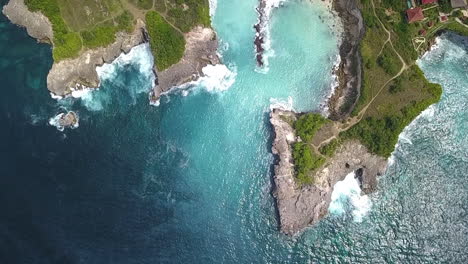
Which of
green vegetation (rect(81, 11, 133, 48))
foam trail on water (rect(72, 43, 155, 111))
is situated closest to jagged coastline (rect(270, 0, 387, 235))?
foam trail on water (rect(72, 43, 155, 111))

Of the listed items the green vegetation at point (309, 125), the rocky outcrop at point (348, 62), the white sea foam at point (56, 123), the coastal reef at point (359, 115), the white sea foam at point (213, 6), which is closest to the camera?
the coastal reef at point (359, 115)

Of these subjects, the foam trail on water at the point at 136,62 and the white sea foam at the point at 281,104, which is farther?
the white sea foam at the point at 281,104

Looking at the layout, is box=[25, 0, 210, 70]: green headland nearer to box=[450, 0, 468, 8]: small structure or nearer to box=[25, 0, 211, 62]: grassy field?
box=[25, 0, 211, 62]: grassy field

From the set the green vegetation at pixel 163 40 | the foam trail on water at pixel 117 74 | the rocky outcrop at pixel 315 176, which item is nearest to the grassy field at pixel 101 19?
the green vegetation at pixel 163 40

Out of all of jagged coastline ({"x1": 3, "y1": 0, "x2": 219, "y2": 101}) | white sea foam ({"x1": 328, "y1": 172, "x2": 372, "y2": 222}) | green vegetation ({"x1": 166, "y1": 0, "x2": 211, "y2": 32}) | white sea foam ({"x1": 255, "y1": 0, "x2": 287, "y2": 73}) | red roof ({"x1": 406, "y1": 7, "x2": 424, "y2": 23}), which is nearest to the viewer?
jagged coastline ({"x1": 3, "y1": 0, "x2": 219, "y2": 101})

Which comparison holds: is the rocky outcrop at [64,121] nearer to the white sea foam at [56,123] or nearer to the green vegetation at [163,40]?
the white sea foam at [56,123]

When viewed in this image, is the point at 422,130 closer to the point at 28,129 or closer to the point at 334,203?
the point at 334,203

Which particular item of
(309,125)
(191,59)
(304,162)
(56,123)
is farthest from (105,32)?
(304,162)

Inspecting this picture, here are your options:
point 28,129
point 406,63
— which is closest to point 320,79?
point 406,63
